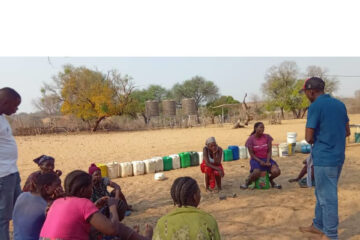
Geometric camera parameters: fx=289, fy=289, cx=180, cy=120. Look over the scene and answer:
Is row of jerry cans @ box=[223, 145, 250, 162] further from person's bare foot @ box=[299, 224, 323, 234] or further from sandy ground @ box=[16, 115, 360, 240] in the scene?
person's bare foot @ box=[299, 224, 323, 234]

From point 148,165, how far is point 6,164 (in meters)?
4.56

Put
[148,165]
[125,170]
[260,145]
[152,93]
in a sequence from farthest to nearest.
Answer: [152,93]
[148,165]
[125,170]
[260,145]

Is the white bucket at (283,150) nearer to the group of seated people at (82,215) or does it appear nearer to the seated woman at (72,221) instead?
the group of seated people at (82,215)

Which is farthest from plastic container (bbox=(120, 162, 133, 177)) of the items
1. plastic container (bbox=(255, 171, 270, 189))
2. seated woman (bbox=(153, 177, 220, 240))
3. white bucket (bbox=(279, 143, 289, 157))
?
seated woman (bbox=(153, 177, 220, 240))

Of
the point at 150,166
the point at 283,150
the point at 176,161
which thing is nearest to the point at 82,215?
the point at 150,166

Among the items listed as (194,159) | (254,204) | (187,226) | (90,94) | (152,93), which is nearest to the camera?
(187,226)

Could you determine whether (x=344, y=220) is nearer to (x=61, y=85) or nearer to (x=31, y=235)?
(x=31, y=235)

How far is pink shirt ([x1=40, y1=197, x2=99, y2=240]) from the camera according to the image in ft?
6.45

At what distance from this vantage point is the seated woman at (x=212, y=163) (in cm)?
544

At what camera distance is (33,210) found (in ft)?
7.86

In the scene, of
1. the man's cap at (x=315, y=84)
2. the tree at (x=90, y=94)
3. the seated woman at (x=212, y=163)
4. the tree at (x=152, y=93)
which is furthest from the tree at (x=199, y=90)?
the man's cap at (x=315, y=84)

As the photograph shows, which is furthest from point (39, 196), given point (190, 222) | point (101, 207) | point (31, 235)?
point (190, 222)

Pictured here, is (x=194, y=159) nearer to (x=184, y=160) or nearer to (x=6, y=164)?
(x=184, y=160)

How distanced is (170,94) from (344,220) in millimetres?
47261
